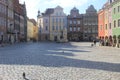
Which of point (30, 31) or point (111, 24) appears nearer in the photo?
point (111, 24)

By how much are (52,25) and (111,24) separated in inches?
2478

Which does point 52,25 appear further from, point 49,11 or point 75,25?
point 75,25

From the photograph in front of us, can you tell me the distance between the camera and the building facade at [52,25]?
13050 cm

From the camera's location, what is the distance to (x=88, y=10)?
13325 cm

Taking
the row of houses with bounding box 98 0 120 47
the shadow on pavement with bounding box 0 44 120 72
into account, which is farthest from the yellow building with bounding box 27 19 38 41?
the shadow on pavement with bounding box 0 44 120 72

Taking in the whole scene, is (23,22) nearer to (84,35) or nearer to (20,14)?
(20,14)

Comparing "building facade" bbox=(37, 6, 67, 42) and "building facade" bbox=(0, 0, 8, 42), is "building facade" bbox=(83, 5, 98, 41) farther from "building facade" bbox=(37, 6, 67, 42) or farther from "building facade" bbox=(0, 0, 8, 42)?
"building facade" bbox=(0, 0, 8, 42)

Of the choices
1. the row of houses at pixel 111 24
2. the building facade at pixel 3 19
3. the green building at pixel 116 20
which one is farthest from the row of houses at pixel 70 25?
the green building at pixel 116 20

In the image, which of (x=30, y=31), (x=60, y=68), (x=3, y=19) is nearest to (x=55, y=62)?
(x=60, y=68)

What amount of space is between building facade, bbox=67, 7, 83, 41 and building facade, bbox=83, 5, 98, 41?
5.60 feet

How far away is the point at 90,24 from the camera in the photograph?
133 metres

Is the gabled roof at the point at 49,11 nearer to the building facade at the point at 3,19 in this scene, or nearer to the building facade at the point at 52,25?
the building facade at the point at 52,25

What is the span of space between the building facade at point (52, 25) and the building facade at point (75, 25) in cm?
254

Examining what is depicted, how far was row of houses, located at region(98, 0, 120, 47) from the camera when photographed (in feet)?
216
